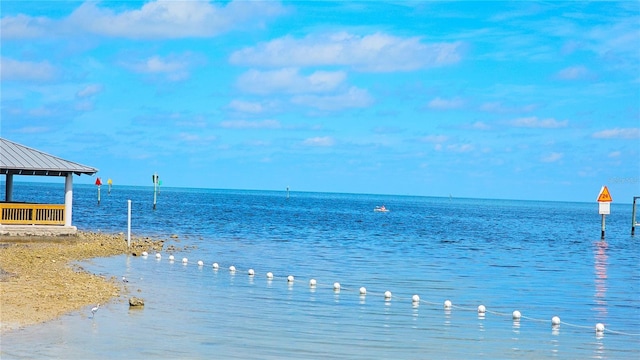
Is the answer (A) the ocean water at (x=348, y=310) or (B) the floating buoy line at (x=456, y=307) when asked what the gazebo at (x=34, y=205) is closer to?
(A) the ocean water at (x=348, y=310)

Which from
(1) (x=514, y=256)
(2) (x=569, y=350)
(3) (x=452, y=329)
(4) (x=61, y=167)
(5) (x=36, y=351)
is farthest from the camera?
(1) (x=514, y=256)

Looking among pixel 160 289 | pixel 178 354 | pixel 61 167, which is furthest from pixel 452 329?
pixel 61 167

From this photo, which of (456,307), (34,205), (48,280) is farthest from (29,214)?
(456,307)

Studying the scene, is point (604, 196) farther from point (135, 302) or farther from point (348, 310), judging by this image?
point (135, 302)

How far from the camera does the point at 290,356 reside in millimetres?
12859

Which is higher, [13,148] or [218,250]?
[13,148]

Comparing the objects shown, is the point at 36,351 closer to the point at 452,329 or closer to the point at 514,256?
the point at 452,329

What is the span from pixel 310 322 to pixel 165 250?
16.7 metres

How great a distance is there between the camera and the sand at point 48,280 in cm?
1494

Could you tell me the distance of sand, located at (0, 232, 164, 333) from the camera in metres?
14.9

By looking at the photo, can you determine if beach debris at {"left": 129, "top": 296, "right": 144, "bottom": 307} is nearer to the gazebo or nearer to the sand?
the sand

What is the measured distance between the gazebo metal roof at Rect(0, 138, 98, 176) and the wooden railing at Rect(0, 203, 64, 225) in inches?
54.7

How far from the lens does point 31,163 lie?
30469mm

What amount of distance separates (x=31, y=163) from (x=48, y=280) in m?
12.7
